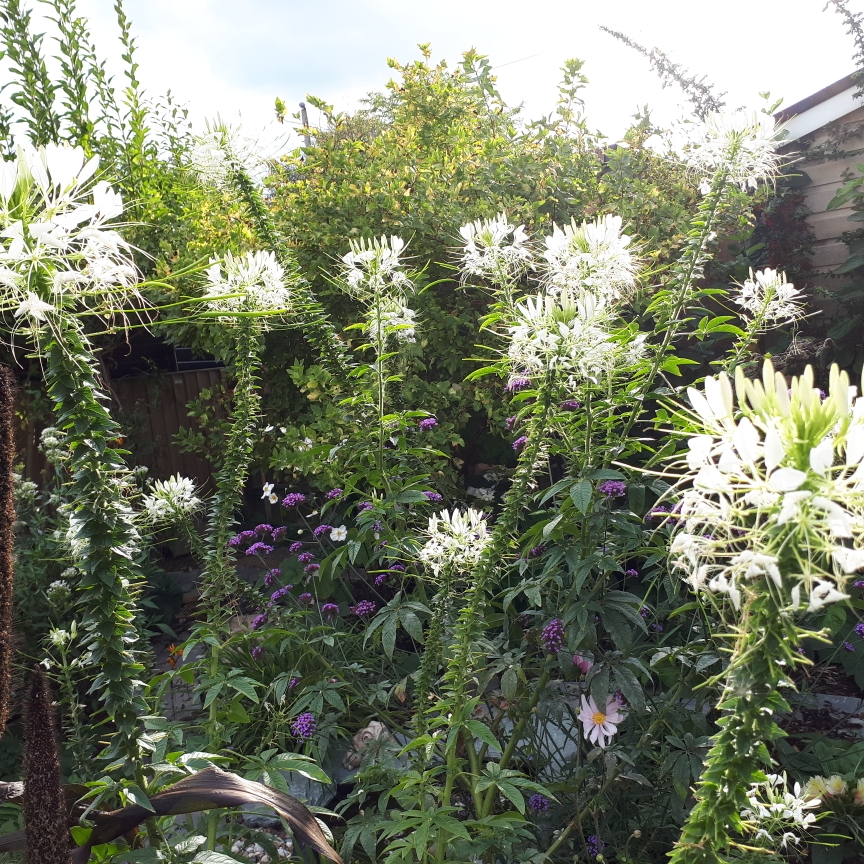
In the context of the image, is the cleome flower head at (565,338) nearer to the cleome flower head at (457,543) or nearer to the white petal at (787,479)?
the cleome flower head at (457,543)

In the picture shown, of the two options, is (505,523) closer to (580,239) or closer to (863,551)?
(580,239)

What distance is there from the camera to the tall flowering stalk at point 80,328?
107 centimetres

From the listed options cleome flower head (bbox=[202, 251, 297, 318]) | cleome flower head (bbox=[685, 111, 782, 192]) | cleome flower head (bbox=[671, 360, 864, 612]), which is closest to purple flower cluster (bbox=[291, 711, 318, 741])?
cleome flower head (bbox=[202, 251, 297, 318])

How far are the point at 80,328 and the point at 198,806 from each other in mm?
898

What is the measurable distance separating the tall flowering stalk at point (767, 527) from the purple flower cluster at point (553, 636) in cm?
97

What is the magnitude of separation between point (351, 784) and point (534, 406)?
69.0 inches


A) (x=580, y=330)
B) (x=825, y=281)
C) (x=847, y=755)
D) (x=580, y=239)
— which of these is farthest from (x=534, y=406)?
(x=825, y=281)

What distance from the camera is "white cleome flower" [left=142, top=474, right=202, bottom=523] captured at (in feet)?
8.00

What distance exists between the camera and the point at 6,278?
1046mm

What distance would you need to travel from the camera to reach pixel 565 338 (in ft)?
5.65

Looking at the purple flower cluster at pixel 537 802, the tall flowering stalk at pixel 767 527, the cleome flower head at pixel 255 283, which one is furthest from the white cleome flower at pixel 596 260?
the purple flower cluster at pixel 537 802

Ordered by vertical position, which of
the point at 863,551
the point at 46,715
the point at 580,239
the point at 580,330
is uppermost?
the point at 580,239

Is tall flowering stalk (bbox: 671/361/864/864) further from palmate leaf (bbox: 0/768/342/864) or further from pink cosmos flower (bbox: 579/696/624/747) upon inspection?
pink cosmos flower (bbox: 579/696/624/747)

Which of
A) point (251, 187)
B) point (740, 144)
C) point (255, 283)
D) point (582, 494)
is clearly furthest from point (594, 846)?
point (251, 187)
